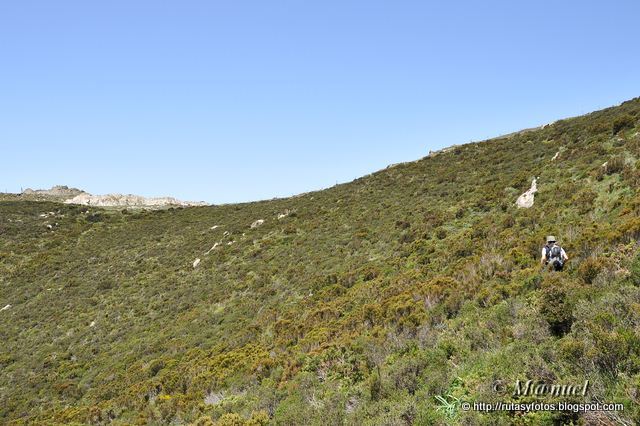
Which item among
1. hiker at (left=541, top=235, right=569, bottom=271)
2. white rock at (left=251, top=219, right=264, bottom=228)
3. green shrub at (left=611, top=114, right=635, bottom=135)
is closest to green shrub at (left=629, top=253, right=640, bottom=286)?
hiker at (left=541, top=235, right=569, bottom=271)

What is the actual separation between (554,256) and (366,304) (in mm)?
6611

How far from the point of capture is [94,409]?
14602mm

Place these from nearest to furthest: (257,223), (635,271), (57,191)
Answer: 1. (635,271)
2. (257,223)
3. (57,191)

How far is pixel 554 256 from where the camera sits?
10.5 metres

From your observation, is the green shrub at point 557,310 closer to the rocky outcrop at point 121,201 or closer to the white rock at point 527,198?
the white rock at point 527,198

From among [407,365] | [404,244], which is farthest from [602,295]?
[404,244]

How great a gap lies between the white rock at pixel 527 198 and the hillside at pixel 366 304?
315 mm

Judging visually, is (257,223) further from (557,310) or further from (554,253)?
(557,310)

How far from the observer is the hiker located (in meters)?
10.3

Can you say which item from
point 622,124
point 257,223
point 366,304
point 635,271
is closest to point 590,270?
point 635,271

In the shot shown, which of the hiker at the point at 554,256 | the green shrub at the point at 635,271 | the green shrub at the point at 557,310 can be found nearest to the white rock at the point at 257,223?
the hiker at the point at 554,256

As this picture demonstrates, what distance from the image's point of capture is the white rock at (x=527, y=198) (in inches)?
749

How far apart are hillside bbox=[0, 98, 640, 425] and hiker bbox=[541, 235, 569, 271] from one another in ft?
0.76

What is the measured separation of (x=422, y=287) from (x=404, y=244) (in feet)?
24.7
